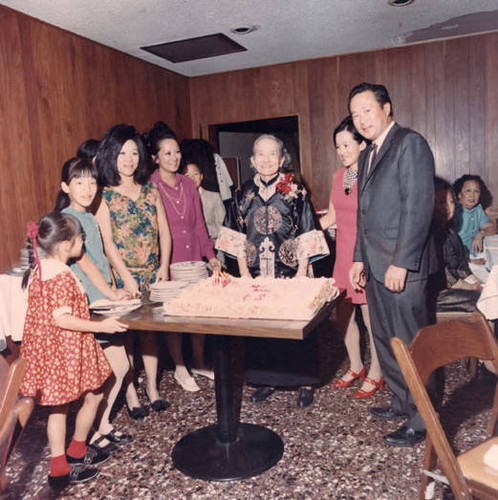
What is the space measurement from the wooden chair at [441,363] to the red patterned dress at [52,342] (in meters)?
1.30

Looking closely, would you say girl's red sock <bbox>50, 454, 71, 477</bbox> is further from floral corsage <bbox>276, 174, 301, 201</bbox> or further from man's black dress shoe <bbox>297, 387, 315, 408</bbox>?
floral corsage <bbox>276, 174, 301, 201</bbox>

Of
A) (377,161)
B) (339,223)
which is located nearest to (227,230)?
(339,223)

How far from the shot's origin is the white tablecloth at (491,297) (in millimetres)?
2535

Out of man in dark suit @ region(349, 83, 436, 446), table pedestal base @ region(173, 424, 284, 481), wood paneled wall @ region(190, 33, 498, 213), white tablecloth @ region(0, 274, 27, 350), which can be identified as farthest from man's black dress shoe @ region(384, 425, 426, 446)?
wood paneled wall @ region(190, 33, 498, 213)

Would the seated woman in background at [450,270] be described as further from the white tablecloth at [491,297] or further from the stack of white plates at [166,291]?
the stack of white plates at [166,291]

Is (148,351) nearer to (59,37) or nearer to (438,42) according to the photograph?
(59,37)

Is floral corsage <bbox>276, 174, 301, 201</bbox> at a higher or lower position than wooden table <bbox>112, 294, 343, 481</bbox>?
higher

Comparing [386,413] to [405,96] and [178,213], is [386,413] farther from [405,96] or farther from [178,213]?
[405,96]

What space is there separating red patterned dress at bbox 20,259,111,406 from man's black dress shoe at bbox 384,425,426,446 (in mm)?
1411

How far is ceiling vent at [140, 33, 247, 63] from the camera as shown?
423 cm

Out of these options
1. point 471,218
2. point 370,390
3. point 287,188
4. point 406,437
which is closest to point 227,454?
point 406,437

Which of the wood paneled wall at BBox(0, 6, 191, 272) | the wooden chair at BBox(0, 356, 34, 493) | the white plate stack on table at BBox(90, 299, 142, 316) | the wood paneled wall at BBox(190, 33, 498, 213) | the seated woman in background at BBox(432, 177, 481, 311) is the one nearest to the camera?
the wooden chair at BBox(0, 356, 34, 493)

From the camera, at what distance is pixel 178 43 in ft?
14.0

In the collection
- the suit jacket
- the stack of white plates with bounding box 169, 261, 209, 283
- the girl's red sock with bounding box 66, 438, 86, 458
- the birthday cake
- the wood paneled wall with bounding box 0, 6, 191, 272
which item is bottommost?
the girl's red sock with bounding box 66, 438, 86, 458
